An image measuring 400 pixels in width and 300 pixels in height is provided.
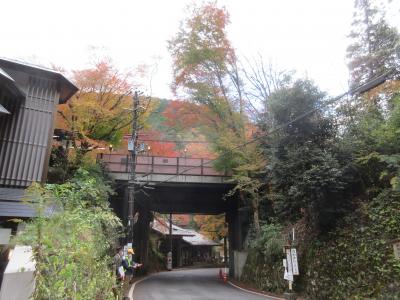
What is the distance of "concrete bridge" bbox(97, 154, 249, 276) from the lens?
80.5ft

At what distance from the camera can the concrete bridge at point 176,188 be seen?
24531mm

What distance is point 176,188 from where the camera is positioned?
28.0 meters

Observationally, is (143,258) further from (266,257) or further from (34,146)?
(34,146)

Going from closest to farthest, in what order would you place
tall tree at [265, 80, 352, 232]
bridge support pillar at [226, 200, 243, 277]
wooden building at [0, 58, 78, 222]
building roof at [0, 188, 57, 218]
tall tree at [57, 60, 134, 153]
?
building roof at [0, 188, 57, 218], wooden building at [0, 58, 78, 222], tall tree at [265, 80, 352, 232], tall tree at [57, 60, 134, 153], bridge support pillar at [226, 200, 243, 277]

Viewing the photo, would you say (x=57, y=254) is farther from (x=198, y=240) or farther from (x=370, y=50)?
(x=198, y=240)

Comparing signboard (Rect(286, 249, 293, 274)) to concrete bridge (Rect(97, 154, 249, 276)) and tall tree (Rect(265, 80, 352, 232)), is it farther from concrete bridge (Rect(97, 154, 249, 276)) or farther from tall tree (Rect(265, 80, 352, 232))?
concrete bridge (Rect(97, 154, 249, 276))

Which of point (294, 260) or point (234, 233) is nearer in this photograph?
point (294, 260)

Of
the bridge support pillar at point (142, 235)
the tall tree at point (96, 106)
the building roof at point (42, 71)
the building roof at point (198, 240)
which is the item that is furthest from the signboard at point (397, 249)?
the building roof at point (198, 240)

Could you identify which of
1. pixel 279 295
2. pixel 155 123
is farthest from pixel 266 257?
pixel 155 123

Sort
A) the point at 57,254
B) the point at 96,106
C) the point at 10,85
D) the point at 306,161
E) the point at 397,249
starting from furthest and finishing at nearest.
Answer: the point at 96,106 < the point at 306,161 < the point at 10,85 < the point at 397,249 < the point at 57,254

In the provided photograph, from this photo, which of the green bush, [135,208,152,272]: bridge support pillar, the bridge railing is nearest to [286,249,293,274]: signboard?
the green bush

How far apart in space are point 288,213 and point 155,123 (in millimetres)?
13577

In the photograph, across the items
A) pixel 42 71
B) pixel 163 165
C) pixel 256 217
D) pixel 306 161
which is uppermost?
pixel 42 71

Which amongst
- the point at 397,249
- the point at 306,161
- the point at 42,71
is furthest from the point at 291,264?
the point at 42,71
